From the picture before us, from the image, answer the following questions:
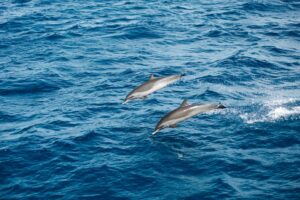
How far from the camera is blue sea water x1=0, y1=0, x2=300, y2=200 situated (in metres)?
17.1

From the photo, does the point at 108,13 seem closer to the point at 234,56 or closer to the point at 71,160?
the point at 234,56

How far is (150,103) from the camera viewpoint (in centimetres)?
2377

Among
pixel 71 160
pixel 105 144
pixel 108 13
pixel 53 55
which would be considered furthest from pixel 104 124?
pixel 108 13

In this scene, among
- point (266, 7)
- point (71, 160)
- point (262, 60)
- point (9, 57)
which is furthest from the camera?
point (266, 7)

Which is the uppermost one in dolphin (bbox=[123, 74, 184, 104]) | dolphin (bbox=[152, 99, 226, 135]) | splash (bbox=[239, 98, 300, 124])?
dolphin (bbox=[123, 74, 184, 104])

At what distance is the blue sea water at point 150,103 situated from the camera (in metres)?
17.1

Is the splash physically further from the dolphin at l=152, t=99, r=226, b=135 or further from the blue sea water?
the dolphin at l=152, t=99, r=226, b=135

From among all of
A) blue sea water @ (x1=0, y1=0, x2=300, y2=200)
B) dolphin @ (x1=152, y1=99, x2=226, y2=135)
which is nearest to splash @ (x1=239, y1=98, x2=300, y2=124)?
blue sea water @ (x1=0, y1=0, x2=300, y2=200)

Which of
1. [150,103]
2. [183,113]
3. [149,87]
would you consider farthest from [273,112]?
[149,87]

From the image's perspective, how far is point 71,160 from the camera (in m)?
18.8

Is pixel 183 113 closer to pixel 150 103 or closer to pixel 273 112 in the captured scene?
pixel 273 112

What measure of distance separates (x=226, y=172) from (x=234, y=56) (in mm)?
A: 12594

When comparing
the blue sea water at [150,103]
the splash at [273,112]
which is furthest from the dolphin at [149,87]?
the splash at [273,112]

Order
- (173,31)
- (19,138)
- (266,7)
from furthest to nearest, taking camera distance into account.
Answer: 1. (266,7)
2. (173,31)
3. (19,138)
